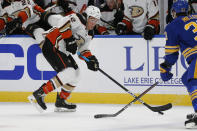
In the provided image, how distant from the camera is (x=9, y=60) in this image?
5.37m

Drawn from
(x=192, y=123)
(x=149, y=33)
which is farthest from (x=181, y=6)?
(x=149, y=33)

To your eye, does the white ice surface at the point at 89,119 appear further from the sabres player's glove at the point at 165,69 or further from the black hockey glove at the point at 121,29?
the black hockey glove at the point at 121,29

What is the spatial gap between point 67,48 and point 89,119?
2.27 ft

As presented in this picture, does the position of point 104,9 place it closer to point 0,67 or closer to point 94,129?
point 0,67

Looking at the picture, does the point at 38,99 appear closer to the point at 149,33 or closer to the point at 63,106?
the point at 63,106

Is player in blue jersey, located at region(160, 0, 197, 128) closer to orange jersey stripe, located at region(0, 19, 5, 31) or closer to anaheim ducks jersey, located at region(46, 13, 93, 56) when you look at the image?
anaheim ducks jersey, located at region(46, 13, 93, 56)

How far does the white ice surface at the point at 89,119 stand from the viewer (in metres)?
3.94

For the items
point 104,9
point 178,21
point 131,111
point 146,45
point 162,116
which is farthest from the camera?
point 104,9

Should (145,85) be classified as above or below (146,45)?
below

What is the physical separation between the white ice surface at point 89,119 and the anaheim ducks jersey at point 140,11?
0.94m

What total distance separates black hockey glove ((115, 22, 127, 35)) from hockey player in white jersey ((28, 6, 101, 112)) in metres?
0.61

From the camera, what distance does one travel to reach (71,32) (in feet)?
14.6

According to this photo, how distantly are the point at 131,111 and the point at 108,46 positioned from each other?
2.69 feet

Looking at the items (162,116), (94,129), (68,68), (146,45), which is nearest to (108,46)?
(146,45)
